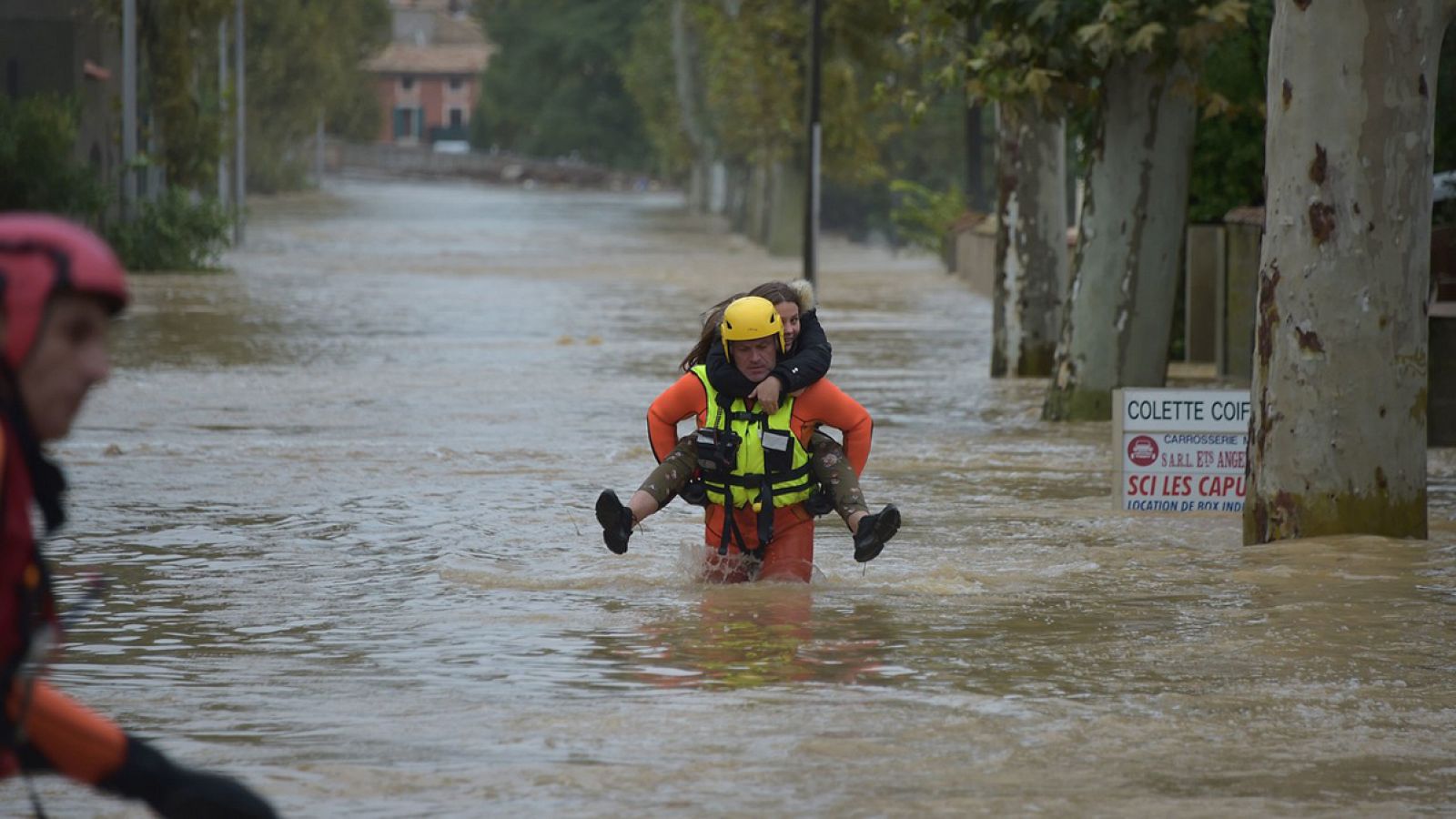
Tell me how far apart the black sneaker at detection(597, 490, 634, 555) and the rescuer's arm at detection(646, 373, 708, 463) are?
27 centimetres

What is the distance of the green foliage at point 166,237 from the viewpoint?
41500 millimetres

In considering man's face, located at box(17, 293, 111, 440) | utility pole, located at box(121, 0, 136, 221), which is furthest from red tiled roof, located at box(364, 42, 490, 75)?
man's face, located at box(17, 293, 111, 440)

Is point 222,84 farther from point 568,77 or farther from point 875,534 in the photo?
point 568,77

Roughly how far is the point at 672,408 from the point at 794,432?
452 millimetres

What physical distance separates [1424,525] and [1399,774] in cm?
483

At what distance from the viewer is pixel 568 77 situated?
10525 cm

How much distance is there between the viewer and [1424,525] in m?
11.6

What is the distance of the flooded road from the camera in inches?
270

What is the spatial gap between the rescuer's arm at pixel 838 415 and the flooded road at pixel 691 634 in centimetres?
57

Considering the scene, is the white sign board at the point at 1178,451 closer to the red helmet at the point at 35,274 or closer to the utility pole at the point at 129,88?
the red helmet at the point at 35,274

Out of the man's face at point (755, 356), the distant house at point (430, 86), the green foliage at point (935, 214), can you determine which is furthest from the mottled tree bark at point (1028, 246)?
the distant house at point (430, 86)

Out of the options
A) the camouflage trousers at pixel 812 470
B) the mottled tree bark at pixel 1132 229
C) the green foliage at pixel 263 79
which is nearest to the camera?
the camouflage trousers at pixel 812 470

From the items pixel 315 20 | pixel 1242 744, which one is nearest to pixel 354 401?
pixel 1242 744

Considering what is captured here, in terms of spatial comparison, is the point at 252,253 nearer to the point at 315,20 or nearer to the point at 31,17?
the point at 31,17
